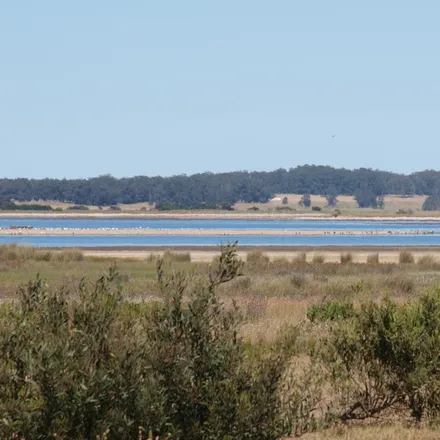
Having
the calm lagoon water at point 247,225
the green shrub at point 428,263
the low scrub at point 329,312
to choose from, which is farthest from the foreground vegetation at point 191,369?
the calm lagoon water at point 247,225

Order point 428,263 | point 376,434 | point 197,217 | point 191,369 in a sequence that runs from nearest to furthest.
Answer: point 191,369
point 376,434
point 428,263
point 197,217

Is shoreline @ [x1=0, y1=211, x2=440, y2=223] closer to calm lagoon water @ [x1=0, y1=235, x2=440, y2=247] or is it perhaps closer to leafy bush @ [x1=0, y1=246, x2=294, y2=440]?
calm lagoon water @ [x1=0, y1=235, x2=440, y2=247]

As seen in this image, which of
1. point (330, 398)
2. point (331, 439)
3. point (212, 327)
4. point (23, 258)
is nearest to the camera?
point (212, 327)

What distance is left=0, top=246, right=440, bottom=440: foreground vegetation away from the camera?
A: 30.0ft

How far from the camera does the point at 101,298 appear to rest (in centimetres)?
1033

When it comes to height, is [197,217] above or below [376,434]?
below

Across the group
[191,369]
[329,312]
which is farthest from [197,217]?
[191,369]

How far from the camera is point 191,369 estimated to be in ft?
33.2

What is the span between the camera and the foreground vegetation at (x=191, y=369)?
9156 millimetres

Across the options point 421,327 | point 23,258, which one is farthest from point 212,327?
point 23,258

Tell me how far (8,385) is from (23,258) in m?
37.7

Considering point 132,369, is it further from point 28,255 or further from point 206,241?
point 206,241

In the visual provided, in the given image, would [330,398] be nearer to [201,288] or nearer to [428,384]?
[428,384]

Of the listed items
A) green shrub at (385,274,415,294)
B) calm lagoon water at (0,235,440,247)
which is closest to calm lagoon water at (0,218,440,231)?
calm lagoon water at (0,235,440,247)
